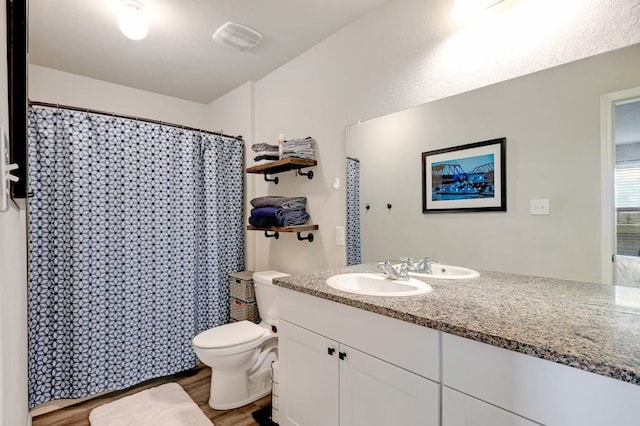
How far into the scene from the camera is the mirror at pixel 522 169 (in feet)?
3.80

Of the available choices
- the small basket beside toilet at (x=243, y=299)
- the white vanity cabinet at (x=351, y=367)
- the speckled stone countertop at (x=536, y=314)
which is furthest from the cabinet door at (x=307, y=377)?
the small basket beside toilet at (x=243, y=299)

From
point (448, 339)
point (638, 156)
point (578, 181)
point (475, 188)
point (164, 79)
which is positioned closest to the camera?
point (448, 339)

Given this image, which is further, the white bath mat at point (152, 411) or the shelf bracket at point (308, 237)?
the shelf bracket at point (308, 237)

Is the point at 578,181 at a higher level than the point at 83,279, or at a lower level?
higher

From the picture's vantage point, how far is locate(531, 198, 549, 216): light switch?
125cm

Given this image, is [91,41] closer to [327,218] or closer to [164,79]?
[164,79]

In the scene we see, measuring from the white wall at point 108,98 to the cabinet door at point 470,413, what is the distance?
312cm

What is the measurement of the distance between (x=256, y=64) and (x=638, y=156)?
2.26m

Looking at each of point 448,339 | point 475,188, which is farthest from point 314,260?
point 448,339

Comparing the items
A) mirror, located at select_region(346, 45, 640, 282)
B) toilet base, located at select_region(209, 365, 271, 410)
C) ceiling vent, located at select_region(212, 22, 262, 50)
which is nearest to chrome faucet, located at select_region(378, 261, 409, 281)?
mirror, located at select_region(346, 45, 640, 282)

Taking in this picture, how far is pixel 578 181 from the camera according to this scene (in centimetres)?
118

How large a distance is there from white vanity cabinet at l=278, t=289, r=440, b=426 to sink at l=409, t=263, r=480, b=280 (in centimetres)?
52

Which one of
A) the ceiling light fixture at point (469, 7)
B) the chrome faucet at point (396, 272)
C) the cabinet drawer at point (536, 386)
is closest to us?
the cabinet drawer at point (536, 386)

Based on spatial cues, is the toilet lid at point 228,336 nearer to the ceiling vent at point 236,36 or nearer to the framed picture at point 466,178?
the framed picture at point 466,178
